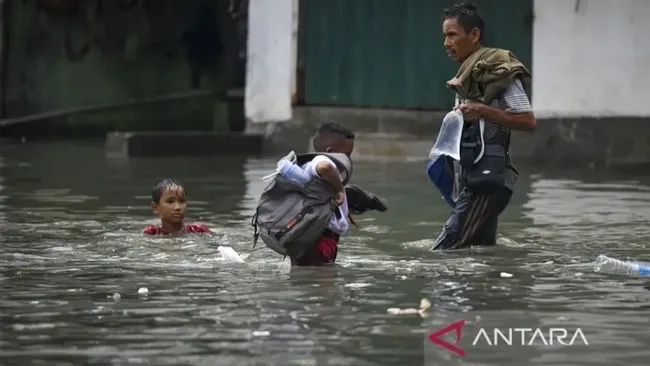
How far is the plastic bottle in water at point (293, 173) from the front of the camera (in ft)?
26.4

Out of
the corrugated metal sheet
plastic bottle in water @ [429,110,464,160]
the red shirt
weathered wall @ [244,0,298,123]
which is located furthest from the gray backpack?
weathered wall @ [244,0,298,123]

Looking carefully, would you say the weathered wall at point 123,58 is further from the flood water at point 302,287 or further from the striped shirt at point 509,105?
the striped shirt at point 509,105

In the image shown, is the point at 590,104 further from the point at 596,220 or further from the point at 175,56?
the point at 175,56

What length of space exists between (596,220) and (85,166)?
6.86 m

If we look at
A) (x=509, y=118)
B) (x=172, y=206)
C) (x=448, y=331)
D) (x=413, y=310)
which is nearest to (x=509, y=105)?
(x=509, y=118)

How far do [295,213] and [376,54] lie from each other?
9.76 m

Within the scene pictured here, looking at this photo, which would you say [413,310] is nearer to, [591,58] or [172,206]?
[172,206]

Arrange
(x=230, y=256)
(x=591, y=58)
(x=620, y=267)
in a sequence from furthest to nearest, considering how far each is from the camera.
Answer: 1. (x=591, y=58)
2. (x=230, y=256)
3. (x=620, y=267)

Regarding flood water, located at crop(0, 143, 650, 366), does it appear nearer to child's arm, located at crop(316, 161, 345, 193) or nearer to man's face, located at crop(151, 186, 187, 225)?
man's face, located at crop(151, 186, 187, 225)

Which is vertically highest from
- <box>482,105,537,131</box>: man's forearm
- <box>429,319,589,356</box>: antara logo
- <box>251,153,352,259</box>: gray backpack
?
<box>482,105,537,131</box>: man's forearm

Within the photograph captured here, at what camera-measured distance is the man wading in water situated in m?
8.90

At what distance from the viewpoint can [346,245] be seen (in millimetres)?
9602

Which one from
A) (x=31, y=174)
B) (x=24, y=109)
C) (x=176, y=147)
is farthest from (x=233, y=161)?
(x=24, y=109)

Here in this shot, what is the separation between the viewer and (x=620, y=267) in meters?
8.16
